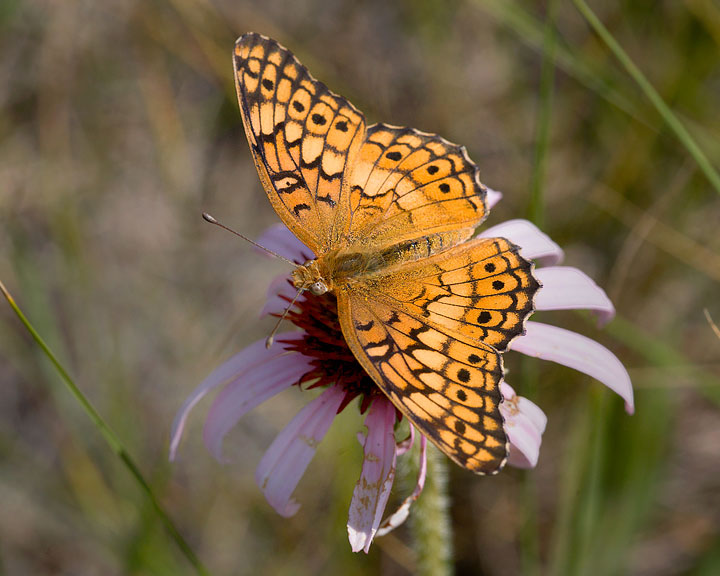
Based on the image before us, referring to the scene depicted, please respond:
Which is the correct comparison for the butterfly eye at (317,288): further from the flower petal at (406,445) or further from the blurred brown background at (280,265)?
the blurred brown background at (280,265)

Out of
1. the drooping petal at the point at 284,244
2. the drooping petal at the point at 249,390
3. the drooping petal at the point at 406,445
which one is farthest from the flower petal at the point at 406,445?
the drooping petal at the point at 284,244

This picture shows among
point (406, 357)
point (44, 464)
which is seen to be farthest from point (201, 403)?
point (406, 357)

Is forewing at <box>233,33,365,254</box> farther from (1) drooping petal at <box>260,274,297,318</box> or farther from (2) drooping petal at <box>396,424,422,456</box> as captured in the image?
(2) drooping petal at <box>396,424,422,456</box>

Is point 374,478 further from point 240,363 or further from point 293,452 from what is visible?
point 240,363

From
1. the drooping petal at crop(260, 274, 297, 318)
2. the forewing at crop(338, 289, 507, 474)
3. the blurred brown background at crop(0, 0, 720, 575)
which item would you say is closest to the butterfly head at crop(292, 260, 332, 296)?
the forewing at crop(338, 289, 507, 474)

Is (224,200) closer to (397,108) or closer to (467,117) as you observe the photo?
(397,108)

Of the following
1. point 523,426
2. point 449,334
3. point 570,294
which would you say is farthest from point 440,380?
point 570,294
